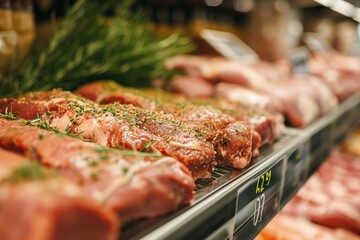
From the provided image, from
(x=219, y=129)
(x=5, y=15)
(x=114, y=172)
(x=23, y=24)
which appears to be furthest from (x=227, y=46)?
(x=114, y=172)

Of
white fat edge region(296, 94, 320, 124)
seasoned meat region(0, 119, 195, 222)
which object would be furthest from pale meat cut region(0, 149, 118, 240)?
white fat edge region(296, 94, 320, 124)

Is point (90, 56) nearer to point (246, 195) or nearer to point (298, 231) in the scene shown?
point (246, 195)

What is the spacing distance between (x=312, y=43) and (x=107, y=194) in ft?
15.5

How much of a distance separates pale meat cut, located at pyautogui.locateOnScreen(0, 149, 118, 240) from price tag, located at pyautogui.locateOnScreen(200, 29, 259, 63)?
98.8 inches

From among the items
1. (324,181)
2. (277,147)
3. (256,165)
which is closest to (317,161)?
(277,147)

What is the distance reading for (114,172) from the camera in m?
0.68

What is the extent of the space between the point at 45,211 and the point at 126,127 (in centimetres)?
45

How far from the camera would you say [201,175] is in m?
0.95

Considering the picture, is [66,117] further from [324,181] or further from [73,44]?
[324,181]

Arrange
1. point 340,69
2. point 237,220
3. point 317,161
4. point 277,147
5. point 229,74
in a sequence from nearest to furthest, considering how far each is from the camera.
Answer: point 237,220 < point 277,147 < point 317,161 < point 229,74 < point 340,69

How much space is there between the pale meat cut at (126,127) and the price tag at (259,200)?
0.40 ft

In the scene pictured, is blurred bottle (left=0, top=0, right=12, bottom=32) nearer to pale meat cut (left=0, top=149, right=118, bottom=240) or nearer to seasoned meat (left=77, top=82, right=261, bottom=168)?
seasoned meat (left=77, top=82, right=261, bottom=168)

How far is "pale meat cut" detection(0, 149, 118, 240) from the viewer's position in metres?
0.49

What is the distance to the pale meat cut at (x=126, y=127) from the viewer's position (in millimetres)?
905
